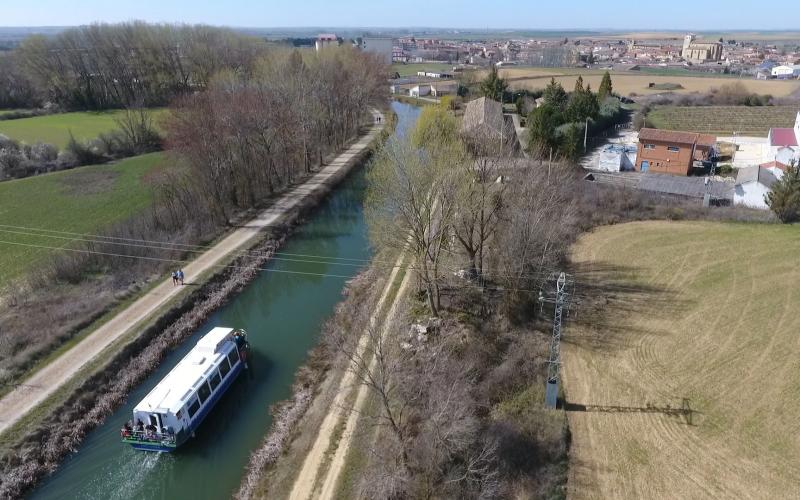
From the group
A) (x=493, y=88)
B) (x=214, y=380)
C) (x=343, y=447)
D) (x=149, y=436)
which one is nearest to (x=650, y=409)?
(x=343, y=447)

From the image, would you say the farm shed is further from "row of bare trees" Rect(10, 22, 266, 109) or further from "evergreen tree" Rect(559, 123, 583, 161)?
"row of bare trees" Rect(10, 22, 266, 109)

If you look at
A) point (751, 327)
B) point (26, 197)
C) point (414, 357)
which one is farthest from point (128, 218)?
point (751, 327)

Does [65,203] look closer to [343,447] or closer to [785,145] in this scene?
[343,447]

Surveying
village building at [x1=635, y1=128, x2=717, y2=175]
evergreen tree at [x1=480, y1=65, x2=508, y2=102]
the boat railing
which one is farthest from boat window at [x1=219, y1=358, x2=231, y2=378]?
evergreen tree at [x1=480, y1=65, x2=508, y2=102]

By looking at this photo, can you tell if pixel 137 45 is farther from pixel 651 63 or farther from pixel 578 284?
pixel 651 63

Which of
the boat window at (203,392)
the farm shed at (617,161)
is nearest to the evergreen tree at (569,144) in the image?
the farm shed at (617,161)
